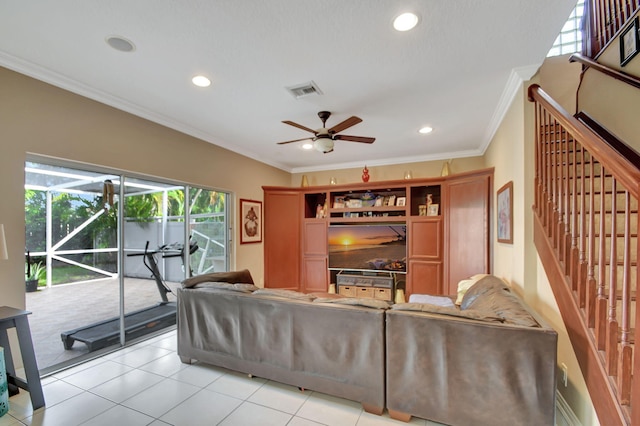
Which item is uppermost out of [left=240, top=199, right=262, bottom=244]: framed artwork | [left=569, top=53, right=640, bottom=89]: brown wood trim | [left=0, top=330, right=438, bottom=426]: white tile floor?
[left=569, top=53, right=640, bottom=89]: brown wood trim

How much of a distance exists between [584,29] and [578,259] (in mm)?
3148

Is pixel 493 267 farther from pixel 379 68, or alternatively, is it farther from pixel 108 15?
pixel 108 15

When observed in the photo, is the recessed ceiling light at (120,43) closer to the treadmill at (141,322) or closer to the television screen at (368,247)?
the treadmill at (141,322)

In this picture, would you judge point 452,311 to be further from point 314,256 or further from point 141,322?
point 314,256

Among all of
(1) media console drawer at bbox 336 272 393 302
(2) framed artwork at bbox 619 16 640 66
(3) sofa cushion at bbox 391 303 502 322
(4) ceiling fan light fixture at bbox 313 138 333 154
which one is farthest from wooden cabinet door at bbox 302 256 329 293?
(2) framed artwork at bbox 619 16 640 66

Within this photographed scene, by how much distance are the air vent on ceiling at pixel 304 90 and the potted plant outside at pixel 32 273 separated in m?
2.98

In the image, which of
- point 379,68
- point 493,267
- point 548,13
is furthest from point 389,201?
point 548,13

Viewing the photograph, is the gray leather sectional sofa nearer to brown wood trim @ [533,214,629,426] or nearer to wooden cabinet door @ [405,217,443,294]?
brown wood trim @ [533,214,629,426]

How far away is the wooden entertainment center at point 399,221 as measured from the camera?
4.28 m

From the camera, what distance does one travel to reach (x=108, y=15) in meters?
1.85

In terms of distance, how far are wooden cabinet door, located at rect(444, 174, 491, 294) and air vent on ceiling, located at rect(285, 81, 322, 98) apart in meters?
2.84

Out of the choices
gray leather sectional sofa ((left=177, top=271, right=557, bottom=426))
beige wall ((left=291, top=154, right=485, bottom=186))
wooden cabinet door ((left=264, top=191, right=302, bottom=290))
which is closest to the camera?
gray leather sectional sofa ((left=177, top=271, right=557, bottom=426))

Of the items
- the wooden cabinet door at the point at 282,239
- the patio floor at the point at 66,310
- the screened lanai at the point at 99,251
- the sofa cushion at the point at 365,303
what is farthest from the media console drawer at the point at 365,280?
the patio floor at the point at 66,310

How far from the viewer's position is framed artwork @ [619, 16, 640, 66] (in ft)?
7.02
